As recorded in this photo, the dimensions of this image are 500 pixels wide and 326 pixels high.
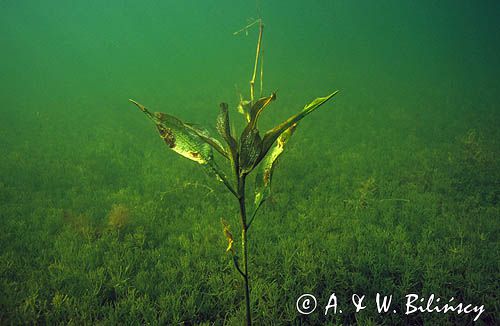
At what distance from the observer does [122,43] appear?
3866cm

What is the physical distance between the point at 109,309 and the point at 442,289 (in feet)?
11.6

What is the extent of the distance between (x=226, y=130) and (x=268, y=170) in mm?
378

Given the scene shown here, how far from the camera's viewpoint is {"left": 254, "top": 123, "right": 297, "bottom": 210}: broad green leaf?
1.65 meters

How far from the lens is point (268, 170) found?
1.71 m

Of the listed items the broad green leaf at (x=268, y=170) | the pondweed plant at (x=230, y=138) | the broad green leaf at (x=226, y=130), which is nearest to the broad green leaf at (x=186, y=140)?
the pondweed plant at (x=230, y=138)

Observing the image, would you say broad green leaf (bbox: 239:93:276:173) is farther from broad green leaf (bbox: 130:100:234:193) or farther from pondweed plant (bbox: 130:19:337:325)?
broad green leaf (bbox: 130:100:234:193)

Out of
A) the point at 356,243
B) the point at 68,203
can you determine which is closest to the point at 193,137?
the point at 356,243

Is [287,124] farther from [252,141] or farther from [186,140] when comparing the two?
[186,140]

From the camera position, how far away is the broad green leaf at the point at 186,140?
58.8 inches

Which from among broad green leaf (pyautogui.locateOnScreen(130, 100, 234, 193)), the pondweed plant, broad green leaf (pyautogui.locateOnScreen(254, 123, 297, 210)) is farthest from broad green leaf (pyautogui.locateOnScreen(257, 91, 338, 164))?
broad green leaf (pyautogui.locateOnScreen(130, 100, 234, 193))

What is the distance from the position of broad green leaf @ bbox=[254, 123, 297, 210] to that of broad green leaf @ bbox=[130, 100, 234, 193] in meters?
0.23

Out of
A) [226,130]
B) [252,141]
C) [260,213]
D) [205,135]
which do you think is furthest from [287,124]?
[260,213]

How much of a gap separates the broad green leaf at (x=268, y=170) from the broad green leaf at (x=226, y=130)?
25 centimetres

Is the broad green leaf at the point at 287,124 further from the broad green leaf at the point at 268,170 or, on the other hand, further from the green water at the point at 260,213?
the green water at the point at 260,213
